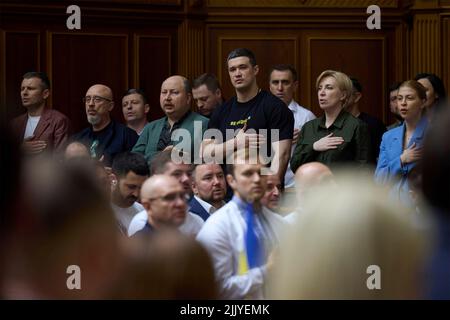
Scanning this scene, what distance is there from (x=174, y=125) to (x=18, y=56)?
7.99 feet

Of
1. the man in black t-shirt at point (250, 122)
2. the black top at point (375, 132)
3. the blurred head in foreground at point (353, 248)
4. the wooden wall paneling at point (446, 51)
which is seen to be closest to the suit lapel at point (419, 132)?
the black top at point (375, 132)

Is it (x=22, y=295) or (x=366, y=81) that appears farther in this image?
(x=366, y=81)

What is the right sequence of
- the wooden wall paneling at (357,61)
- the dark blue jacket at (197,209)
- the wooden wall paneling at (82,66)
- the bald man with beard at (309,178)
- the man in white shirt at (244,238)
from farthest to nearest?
the wooden wall paneling at (357,61) < the wooden wall paneling at (82,66) < the dark blue jacket at (197,209) < the bald man with beard at (309,178) < the man in white shirt at (244,238)

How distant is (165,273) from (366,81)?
6299 mm

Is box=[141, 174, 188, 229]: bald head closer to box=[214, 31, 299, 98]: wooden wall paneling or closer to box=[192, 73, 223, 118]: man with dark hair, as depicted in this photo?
box=[192, 73, 223, 118]: man with dark hair

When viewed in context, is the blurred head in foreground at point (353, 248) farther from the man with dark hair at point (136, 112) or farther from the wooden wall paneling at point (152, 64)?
the wooden wall paneling at point (152, 64)

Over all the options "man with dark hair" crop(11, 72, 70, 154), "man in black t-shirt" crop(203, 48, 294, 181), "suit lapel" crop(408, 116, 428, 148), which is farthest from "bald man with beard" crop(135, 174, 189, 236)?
"man with dark hair" crop(11, 72, 70, 154)

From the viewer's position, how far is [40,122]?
19.7 feet

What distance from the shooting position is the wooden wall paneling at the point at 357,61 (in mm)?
8086

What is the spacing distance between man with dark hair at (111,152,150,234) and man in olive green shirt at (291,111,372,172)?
92 cm

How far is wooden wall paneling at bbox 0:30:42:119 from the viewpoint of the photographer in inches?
293
